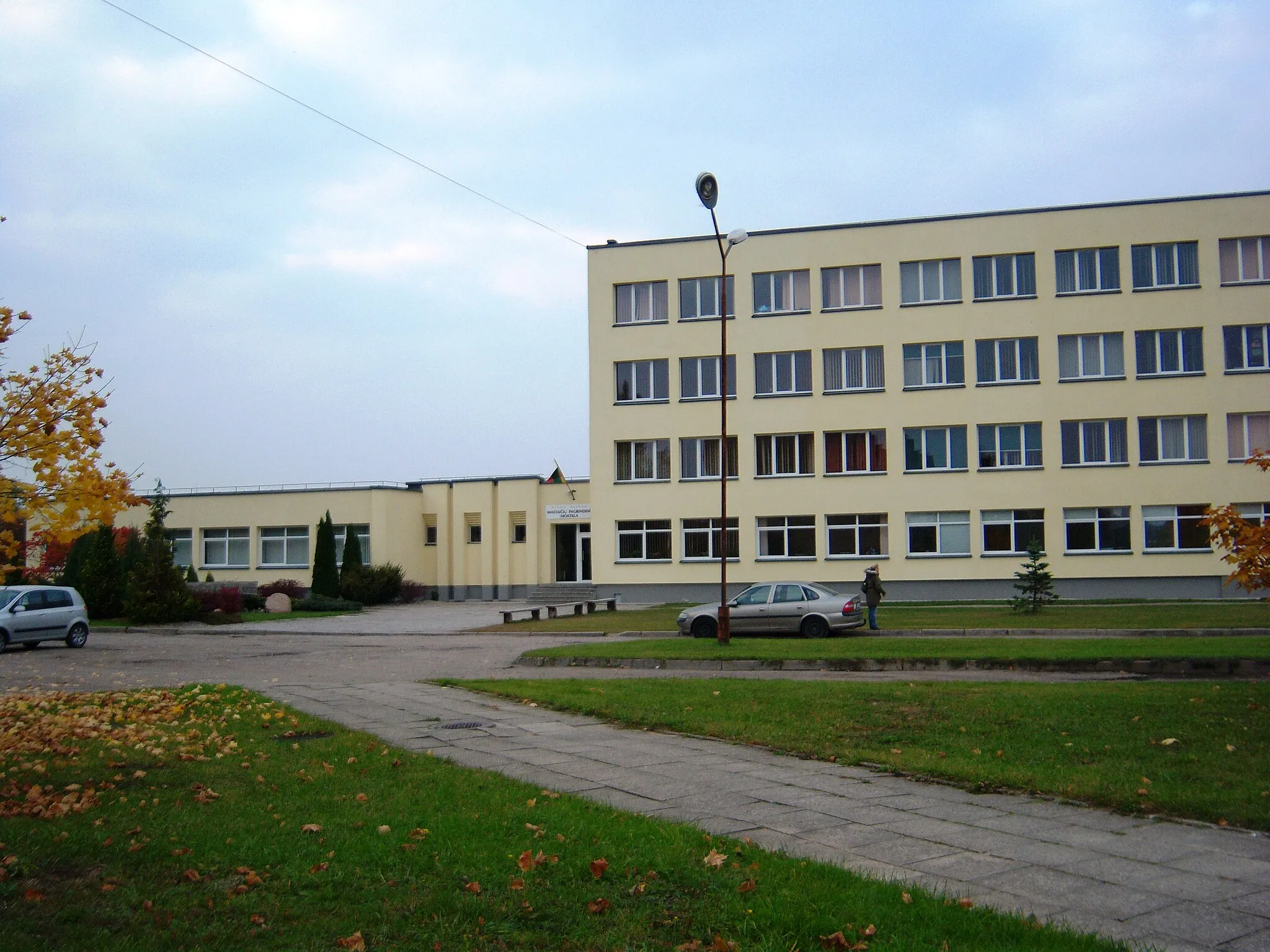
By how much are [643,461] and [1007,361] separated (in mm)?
15252

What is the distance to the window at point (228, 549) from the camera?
59.6 meters

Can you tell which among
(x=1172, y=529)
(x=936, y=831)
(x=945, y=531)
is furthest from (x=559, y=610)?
(x=936, y=831)

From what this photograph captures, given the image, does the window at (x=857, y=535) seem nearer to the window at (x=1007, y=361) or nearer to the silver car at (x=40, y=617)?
the window at (x=1007, y=361)

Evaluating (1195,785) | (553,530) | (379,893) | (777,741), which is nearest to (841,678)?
(777,741)

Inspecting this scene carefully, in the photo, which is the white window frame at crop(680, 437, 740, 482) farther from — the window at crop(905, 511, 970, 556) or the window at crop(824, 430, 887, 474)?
the window at crop(905, 511, 970, 556)

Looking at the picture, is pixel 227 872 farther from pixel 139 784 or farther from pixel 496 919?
pixel 139 784

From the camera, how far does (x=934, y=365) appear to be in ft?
142

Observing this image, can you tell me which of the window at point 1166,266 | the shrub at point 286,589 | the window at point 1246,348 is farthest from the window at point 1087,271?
the shrub at point 286,589

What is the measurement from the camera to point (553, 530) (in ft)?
186

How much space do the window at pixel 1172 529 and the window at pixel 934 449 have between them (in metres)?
7.14

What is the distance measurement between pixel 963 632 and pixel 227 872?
22608mm

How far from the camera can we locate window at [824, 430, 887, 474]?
43500mm

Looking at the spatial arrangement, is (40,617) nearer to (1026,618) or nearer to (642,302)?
(1026,618)

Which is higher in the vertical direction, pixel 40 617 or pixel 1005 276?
pixel 1005 276
